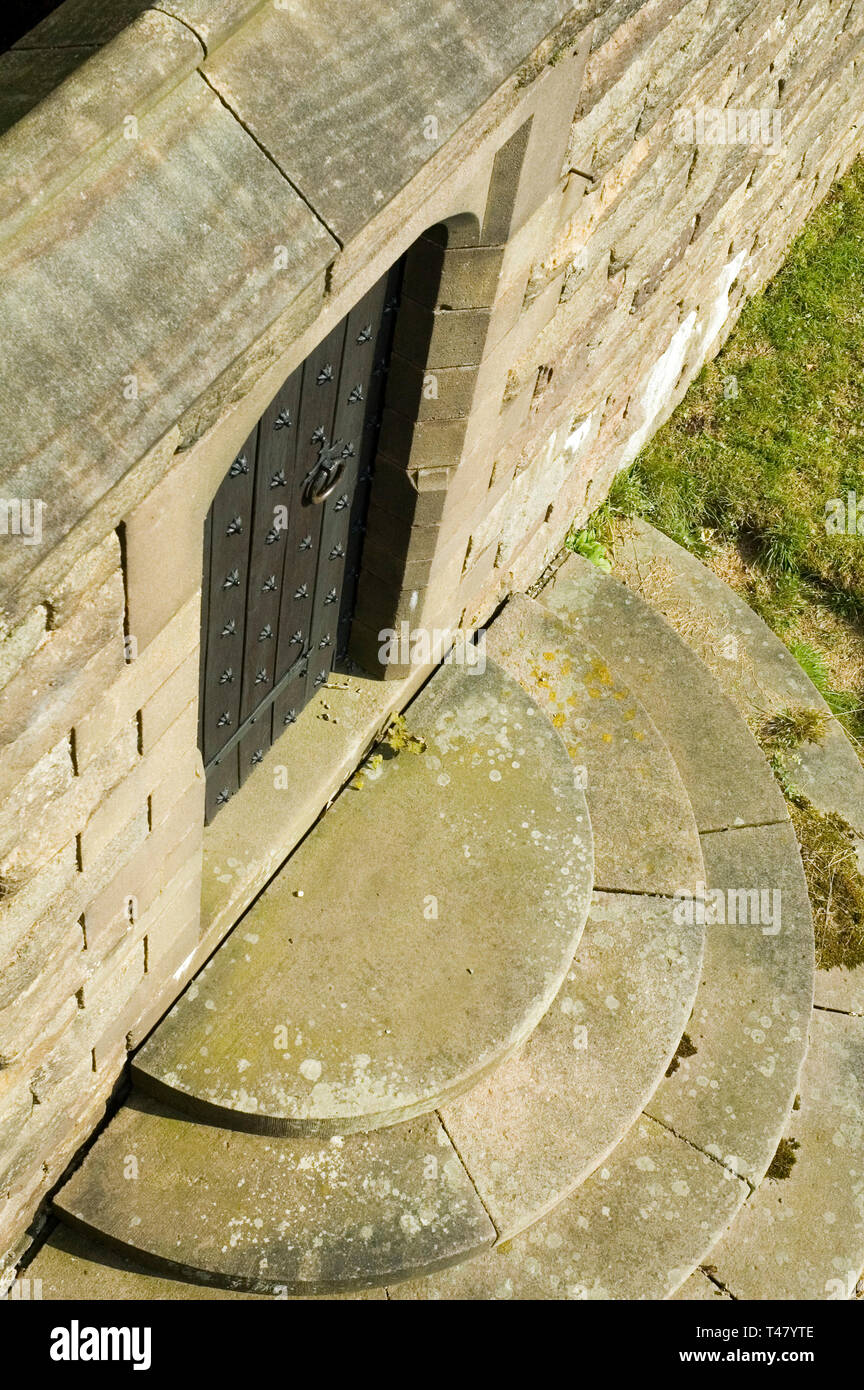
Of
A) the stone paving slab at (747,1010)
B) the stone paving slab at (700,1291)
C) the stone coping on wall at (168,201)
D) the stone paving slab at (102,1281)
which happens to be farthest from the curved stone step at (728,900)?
the stone coping on wall at (168,201)

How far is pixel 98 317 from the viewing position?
2014 millimetres

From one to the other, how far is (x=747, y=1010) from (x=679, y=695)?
1396mm

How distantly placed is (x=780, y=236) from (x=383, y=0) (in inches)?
213

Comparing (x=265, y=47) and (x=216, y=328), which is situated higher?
(x=265, y=47)

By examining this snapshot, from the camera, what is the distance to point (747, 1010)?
4.67 metres

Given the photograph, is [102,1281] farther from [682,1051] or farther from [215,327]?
[215,327]

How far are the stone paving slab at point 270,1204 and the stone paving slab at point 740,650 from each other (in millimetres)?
2498

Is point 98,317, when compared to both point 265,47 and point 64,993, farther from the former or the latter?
point 64,993

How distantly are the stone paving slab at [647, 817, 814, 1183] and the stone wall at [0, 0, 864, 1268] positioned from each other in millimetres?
1501

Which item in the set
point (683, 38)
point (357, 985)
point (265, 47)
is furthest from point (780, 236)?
point (265, 47)

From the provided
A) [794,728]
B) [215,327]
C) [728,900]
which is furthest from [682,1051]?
[215,327]

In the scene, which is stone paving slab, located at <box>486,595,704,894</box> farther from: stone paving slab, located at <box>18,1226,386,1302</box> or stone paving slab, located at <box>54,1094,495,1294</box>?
stone paving slab, located at <box>18,1226,386,1302</box>

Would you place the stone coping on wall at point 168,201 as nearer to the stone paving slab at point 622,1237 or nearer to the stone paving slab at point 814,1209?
the stone paving slab at point 622,1237
